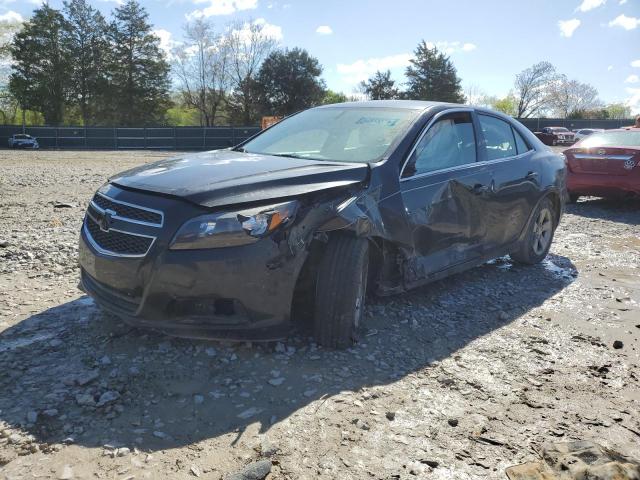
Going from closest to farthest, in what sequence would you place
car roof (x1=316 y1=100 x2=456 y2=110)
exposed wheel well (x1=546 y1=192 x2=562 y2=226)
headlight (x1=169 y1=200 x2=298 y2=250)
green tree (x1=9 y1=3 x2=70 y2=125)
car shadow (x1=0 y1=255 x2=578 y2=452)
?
car shadow (x1=0 y1=255 x2=578 y2=452) → headlight (x1=169 y1=200 x2=298 y2=250) → car roof (x1=316 y1=100 x2=456 y2=110) → exposed wheel well (x1=546 y1=192 x2=562 y2=226) → green tree (x1=9 y1=3 x2=70 y2=125)

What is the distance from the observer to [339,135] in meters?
4.32

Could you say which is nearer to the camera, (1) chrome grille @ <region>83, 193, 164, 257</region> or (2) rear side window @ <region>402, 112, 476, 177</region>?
(1) chrome grille @ <region>83, 193, 164, 257</region>

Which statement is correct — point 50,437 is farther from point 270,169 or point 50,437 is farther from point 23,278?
point 23,278

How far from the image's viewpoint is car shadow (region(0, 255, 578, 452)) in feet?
8.64

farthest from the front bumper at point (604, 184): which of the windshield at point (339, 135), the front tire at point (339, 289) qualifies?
the front tire at point (339, 289)

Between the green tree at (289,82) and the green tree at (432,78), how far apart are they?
39.7ft

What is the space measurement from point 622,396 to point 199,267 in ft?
8.15

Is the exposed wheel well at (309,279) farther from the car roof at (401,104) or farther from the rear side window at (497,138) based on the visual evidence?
the rear side window at (497,138)

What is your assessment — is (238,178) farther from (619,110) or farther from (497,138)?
(619,110)

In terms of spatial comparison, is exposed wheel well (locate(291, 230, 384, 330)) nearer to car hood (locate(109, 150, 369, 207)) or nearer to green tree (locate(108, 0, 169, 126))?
car hood (locate(109, 150, 369, 207))

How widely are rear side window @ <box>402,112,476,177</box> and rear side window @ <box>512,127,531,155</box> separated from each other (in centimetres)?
91

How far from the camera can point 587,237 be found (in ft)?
24.6

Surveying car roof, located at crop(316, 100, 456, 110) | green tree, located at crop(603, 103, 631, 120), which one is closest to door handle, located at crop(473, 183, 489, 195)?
car roof, located at crop(316, 100, 456, 110)

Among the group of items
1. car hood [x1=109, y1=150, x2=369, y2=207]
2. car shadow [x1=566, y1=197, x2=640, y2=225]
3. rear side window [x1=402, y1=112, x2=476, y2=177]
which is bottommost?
car shadow [x1=566, y1=197, x2=640, y2=225]
